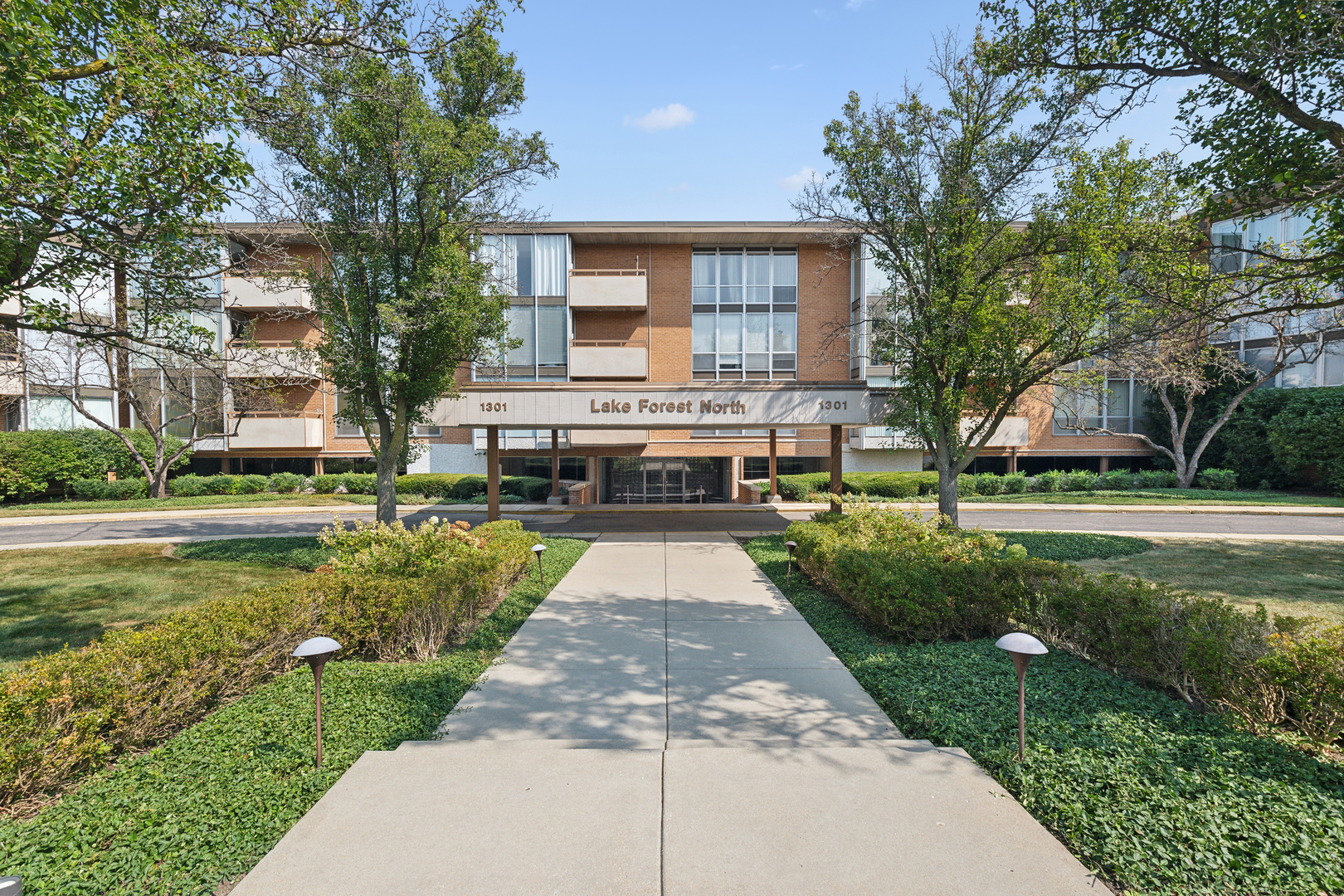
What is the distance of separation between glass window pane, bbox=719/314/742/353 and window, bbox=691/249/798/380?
0.13 feet

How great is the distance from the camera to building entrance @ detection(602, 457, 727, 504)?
27.7 meters

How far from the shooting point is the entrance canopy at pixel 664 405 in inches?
575

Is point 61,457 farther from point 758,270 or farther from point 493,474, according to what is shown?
point 758,270

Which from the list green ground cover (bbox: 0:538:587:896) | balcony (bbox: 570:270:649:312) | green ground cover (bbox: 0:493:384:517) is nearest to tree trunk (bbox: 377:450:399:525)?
green ground cover (bbox: 0:538:587:896)

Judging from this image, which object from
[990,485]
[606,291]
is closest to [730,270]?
[606,291]

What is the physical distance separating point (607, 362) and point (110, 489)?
2126cm

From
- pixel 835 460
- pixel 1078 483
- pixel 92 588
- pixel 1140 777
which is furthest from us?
pixel 1078 483

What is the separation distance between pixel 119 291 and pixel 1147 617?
69.1 ft

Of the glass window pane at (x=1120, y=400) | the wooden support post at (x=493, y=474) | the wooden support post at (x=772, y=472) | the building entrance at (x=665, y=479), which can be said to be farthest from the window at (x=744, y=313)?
the glass window pane at (x=1120, y=400)

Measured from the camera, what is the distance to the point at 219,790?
3.88 metres

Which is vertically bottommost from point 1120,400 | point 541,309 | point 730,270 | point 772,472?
point 772,472

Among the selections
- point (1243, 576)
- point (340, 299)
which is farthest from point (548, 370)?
point (1243, 576)

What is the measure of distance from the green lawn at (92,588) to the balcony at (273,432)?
13.5 m

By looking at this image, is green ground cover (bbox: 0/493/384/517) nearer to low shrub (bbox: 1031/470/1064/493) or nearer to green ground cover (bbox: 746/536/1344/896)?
green ground cover (bbox: 746/536/1344/896)
